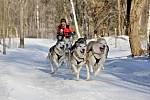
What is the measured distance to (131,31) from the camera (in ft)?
70.5

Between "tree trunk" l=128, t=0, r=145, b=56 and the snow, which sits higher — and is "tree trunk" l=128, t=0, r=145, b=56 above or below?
above

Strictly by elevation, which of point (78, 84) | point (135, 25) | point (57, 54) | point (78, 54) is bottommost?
point (78, 84)

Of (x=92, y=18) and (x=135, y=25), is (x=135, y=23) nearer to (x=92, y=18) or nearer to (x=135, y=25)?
(x=135, y=25)

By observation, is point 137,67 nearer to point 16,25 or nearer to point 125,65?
point 125,65

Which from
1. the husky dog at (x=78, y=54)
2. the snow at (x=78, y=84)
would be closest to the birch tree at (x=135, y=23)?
the snow at (x=78, y=84)

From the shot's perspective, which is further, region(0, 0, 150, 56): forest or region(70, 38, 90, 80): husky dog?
region(0, 0, 150, 56): forest

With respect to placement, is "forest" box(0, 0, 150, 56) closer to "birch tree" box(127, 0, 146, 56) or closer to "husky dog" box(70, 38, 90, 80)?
"birch tree" box(127, 0, 146, 56)

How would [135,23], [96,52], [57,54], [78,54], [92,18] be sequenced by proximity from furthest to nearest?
[92,18] → [135,23] → [57,54] → [96,52] → [78,54]

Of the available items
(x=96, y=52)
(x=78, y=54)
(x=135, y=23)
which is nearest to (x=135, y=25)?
(x=135, y=23)

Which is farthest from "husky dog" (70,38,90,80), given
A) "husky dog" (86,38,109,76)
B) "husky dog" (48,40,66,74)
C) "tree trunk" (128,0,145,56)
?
"tree trunk" (128,0,145,56)

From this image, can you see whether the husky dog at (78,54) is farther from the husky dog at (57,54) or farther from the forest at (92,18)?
the forest at (92,18)

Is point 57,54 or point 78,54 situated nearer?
point 78,54

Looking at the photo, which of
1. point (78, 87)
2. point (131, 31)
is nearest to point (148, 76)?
point (78, 87)

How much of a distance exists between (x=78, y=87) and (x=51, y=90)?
765mm
